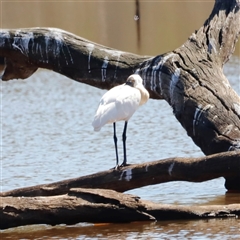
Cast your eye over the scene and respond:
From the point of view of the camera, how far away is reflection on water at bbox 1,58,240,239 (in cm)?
632

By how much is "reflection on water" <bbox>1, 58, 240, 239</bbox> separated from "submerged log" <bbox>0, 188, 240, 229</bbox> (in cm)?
20

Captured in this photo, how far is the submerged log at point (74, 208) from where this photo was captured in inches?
235

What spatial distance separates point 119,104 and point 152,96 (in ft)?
4.12

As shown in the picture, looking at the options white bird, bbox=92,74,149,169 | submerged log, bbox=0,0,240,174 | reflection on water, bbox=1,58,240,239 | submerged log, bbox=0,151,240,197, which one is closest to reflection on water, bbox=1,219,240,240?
reflection on water, bbox=1,58,240,239

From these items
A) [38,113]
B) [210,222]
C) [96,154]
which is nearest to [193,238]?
[210,222]

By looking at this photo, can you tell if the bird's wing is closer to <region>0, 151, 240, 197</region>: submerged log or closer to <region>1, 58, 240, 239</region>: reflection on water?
<region>0, 151, 240, 197</region>: submerged log

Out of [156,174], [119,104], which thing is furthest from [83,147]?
[156,174]

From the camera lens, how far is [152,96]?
8.18 metres

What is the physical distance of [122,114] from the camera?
23.0 feet

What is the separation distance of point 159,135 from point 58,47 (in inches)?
144

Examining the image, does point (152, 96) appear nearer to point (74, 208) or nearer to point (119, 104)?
point (119, 104)

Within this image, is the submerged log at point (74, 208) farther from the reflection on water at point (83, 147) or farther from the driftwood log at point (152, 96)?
the reflection on water at point (83, 147)

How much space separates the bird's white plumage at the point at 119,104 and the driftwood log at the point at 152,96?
509 millimetres

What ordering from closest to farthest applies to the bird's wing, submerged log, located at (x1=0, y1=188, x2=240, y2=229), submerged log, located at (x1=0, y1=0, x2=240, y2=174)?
submerged log, located at (x1=0, y1=188, x2=240, y2=229), the bird's wing, submerged log, located at (x1=0, y1=0, x2=240, y2=174)
